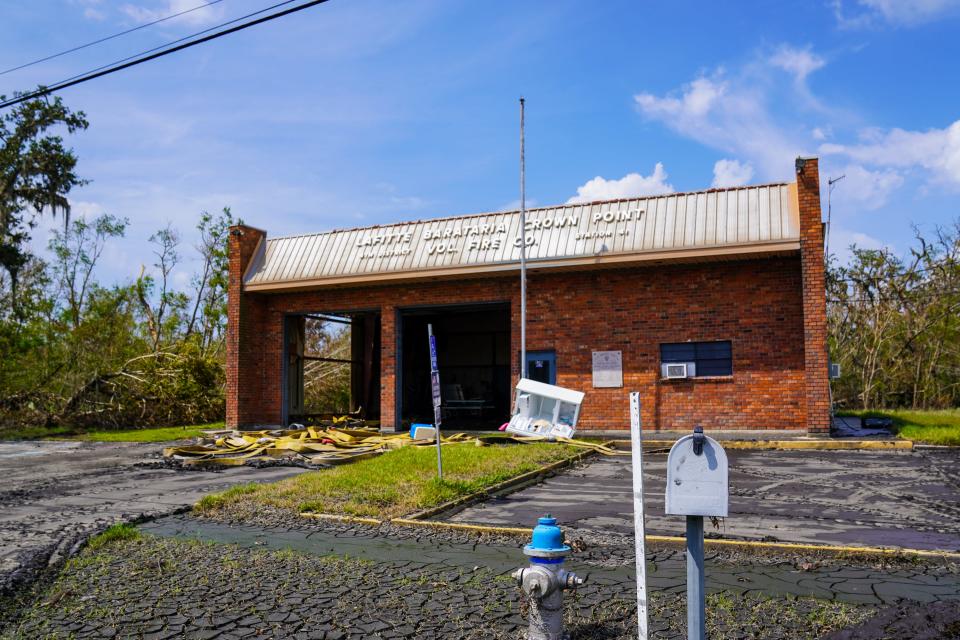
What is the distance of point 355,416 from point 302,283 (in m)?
6.66

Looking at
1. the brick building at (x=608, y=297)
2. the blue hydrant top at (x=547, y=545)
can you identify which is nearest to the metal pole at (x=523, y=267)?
the brick building at (x=608, y=297)

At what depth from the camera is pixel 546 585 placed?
439 cm

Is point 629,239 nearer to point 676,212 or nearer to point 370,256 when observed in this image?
point 676,212

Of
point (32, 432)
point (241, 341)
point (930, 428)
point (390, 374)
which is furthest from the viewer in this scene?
point (32, 432)

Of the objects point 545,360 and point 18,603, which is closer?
point 18,603

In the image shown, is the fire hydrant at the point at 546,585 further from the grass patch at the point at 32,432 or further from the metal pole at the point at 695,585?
the grass patch at the point at 32,432

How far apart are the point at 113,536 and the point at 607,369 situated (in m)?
→ 13.2

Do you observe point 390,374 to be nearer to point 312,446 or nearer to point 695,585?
point 312,446

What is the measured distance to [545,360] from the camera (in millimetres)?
19562

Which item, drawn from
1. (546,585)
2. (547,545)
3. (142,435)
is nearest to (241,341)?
(142,435)

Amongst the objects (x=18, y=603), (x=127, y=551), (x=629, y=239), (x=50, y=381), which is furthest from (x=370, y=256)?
(x=18, y=603)

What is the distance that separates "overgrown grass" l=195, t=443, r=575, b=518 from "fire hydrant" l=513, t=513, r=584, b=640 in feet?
13.8

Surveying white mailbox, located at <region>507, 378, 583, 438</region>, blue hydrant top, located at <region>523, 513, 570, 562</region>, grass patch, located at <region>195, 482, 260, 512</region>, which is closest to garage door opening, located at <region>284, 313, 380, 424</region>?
white mailbox, located at <region>507, 378, 583, 438</region>

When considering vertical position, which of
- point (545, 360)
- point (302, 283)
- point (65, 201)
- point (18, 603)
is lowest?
point (18, 603)
